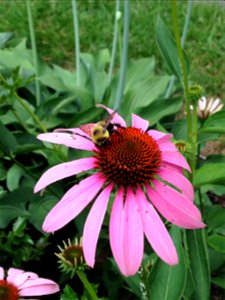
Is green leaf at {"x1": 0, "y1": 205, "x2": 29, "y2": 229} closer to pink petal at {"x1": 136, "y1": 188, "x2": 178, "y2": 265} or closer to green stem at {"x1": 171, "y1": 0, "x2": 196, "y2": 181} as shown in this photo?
green stem at {"x1": 171, "y1": 0, "x2": 196, "y2": 181}

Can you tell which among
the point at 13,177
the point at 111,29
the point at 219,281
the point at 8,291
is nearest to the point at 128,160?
the point at 8,291

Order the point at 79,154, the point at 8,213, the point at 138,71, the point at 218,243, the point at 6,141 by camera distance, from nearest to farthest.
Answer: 1. the point at 218,243
2. the point at 6,141
3. the point at 8,213
4. the point at 79,154
5. the point at 138,71

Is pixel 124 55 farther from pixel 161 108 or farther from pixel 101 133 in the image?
pixel 101 133

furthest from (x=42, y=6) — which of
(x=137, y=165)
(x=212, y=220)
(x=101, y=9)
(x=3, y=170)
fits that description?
(x=137, y=165)

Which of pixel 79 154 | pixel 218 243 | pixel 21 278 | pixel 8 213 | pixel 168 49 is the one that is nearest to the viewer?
pixel 218 243

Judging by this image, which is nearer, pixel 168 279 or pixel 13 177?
pixel 168 279

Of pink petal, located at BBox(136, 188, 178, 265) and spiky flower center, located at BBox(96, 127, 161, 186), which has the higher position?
spiky flower center, located at BBox(96, 127, 161, 186)

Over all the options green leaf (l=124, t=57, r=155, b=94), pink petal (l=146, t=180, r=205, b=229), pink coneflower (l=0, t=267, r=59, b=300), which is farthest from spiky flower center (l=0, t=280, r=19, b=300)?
green leaf (l=124, t=57, r=155, b=94)
